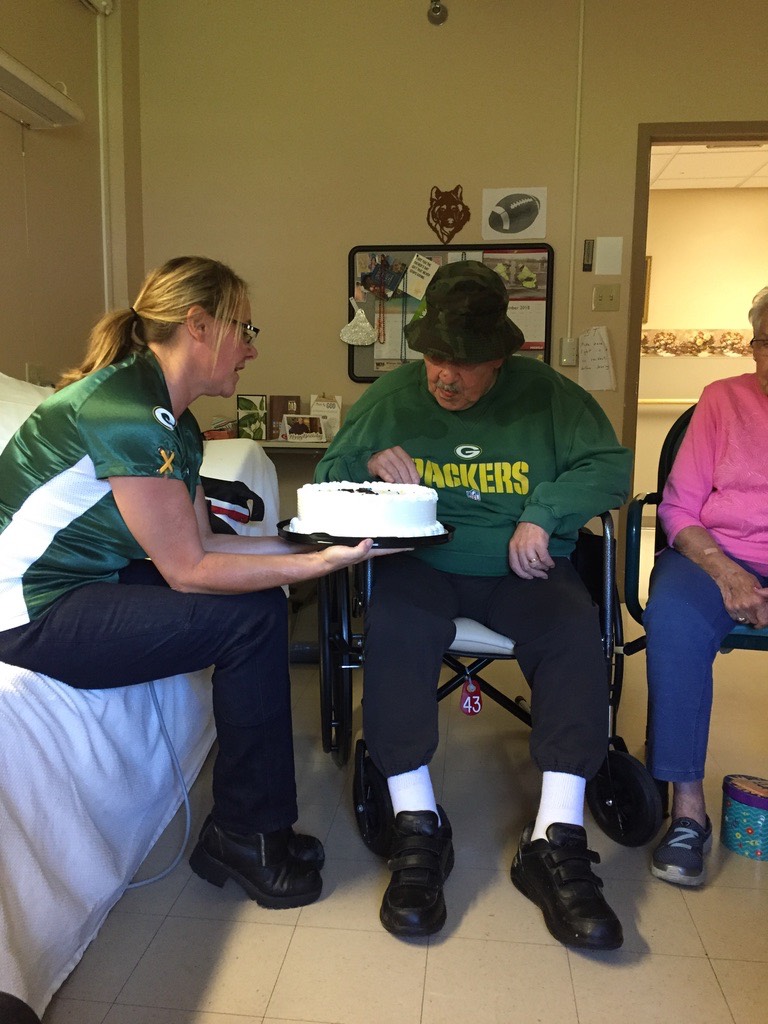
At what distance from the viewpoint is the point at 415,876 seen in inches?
55.9

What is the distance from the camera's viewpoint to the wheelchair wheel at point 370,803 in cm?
161

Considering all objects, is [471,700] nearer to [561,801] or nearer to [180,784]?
[561,801]

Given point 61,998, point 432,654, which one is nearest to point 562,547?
point 432,654

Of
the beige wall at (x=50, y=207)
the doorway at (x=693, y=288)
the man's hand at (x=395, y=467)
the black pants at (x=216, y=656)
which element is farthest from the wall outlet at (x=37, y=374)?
the doorway at (x=693, y=288)

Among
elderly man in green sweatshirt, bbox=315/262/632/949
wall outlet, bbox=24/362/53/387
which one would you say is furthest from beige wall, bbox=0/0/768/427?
elderly man in green sweatshirt, bbox=315/262/632/949

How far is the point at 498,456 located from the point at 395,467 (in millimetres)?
237

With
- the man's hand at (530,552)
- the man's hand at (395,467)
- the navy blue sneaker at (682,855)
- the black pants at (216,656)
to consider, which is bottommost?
the navy blue sneaker at (682,855)

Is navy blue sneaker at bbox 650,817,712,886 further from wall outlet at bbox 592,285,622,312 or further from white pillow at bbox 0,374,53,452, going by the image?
wall outlet at bbox 592,285,622,312

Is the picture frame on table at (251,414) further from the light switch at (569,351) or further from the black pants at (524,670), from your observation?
the black pants at (524,670)

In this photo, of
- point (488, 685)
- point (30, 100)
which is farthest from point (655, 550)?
→ point (30, 100)

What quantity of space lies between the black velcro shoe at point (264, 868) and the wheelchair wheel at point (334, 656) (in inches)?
15.0

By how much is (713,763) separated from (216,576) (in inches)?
57.1

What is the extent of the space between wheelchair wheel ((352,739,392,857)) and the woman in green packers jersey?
0.16 metres

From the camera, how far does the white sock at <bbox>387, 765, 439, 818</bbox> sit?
1.49m
